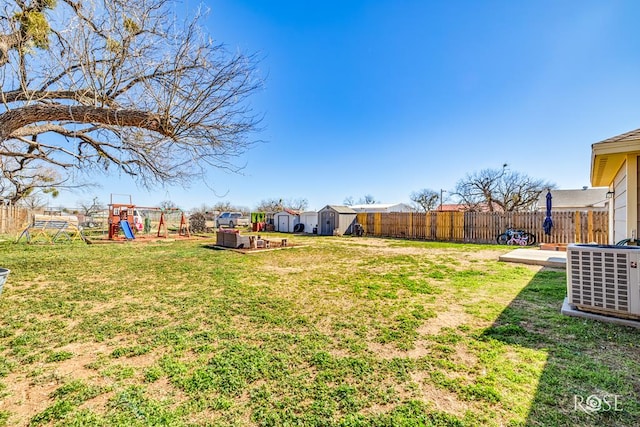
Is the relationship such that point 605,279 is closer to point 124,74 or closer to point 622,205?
point 622,205

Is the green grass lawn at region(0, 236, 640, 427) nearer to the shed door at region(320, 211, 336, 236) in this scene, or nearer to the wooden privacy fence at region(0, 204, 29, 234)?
the shed door at region(320, 211, 336, 236)

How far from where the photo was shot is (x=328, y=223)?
19172mm

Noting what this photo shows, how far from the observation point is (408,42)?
29.3ft

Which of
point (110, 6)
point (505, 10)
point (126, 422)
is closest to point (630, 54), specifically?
point (505, 10)

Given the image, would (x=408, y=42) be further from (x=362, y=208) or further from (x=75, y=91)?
(x=362, y=208)

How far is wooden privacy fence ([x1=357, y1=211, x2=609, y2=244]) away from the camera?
1085 cm

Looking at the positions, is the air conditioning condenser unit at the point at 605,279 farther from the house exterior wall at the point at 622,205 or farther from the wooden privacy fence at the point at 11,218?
the wooden privacy fence at the point at 11,218

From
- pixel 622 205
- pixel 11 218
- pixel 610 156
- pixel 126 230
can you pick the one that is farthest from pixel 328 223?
pixel 11 218

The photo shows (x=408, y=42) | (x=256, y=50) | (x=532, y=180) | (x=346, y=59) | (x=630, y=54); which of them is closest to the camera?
(x=256, y=50)

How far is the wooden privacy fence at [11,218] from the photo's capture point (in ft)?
50.6

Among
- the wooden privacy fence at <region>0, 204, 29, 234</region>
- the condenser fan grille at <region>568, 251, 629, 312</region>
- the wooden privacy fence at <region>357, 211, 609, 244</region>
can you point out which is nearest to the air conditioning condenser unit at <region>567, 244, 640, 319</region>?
the condenser fan grille at <region>568, 251, 629, 312</region>

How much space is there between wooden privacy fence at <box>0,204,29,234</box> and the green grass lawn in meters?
17.2

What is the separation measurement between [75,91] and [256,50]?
2172 mm

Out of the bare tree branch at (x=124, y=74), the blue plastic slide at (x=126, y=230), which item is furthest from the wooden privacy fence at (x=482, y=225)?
the bare tree branch at (x=124, y=74)
